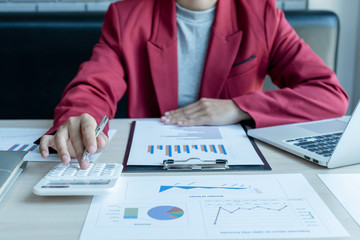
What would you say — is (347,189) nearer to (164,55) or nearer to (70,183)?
(70,183)

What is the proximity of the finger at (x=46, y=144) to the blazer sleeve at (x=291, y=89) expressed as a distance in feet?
1.39

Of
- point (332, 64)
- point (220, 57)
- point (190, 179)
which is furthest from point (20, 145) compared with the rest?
point (332, 64)

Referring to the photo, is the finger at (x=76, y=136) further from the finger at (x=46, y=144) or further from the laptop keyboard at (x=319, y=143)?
the laptop keyboard at (x=319, y=143)

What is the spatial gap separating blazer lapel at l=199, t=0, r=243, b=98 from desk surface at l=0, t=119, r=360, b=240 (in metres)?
0.47

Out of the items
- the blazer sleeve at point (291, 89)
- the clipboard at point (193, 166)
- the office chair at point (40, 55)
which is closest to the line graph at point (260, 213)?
the clipboard at point (193, 166)

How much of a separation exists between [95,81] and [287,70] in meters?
0.53

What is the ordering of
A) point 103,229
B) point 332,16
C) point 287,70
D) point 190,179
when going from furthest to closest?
point 332,16, point 287,70, point 190,179, point 103,229

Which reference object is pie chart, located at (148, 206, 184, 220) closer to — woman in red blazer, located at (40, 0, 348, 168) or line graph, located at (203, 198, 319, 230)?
line graph, located at (203, 198, 319, 230)

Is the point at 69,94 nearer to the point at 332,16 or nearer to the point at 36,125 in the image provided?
the point at 36,125

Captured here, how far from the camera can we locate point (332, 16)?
1515mm

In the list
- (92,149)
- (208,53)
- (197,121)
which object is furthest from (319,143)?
(208,53)

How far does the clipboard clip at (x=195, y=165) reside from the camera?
607mm

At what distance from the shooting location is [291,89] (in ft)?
3.02

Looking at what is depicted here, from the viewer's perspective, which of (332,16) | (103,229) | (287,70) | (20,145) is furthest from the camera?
(332,16)
